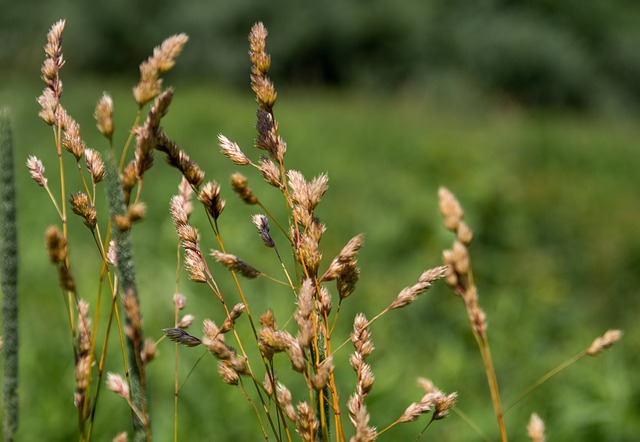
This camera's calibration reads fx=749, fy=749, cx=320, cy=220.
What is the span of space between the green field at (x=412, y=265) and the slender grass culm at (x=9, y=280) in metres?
1.60

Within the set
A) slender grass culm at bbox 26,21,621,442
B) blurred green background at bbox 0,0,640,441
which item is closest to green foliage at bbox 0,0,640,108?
blurred green background at bbox 0,0,640,441

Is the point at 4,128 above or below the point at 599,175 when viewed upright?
below

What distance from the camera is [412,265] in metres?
5.18

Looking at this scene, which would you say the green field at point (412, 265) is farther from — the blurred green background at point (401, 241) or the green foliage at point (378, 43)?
the green foliage at point (378, 43)

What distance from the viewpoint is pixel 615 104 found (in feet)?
75.7

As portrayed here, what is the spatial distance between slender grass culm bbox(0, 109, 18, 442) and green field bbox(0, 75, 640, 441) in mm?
1605

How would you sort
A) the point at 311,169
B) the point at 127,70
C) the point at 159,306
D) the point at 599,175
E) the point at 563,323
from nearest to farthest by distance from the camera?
the point at 159,306, the point at 563,323, the point at 311,169, the point at 599,175, the point at 127,70

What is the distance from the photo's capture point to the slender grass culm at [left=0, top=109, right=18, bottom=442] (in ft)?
2.18

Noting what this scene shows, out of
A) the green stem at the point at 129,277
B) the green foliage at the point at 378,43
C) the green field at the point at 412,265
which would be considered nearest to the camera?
the green stem at the point at 129,277

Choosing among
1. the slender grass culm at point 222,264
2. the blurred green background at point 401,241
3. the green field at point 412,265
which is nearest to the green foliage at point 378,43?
the blurred green background at point 401,241

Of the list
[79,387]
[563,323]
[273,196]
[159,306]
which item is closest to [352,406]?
[79,387]

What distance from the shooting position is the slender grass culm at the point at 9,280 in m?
0.67

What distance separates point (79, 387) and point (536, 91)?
2319cm

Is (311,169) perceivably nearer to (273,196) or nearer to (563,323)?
(273,196)
